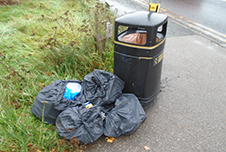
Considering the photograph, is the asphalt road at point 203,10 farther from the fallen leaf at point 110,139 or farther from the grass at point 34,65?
the fallen leaf at point 110,139

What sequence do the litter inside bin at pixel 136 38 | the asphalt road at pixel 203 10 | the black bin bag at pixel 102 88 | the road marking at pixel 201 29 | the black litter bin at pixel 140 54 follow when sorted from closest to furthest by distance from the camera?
the black litter bin at pixel 140 54 < the black bin bag at pixel 102 88 < the litter inside bin at pixel 136 38 < the road marking at pixel 201 29 < the asphalt road at pixel 203 10

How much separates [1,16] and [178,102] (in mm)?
5935

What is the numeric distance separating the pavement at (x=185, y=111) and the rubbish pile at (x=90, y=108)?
221mm

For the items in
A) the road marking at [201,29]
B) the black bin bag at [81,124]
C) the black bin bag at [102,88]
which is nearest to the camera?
the black bin bag at [81,124]

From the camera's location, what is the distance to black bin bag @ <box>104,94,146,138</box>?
2.41 meters

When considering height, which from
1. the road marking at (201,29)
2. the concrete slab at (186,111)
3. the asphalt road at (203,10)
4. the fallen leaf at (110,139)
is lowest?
the fallen leaf at (110,139)

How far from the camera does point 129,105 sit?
2543 millimetres

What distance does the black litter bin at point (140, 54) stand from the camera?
2.40 m

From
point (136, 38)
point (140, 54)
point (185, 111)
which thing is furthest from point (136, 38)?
point (185, 111)

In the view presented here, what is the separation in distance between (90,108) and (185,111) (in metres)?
1.60

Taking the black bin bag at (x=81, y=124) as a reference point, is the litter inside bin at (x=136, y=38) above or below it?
above

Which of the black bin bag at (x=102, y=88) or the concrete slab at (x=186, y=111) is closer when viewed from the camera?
the concrete slab at (x=186, y=111)

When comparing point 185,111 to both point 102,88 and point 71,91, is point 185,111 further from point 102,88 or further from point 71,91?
point 71,91

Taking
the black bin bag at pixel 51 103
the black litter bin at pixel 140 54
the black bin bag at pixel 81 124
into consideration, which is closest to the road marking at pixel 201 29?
the black litter bin at pixel 140 54
